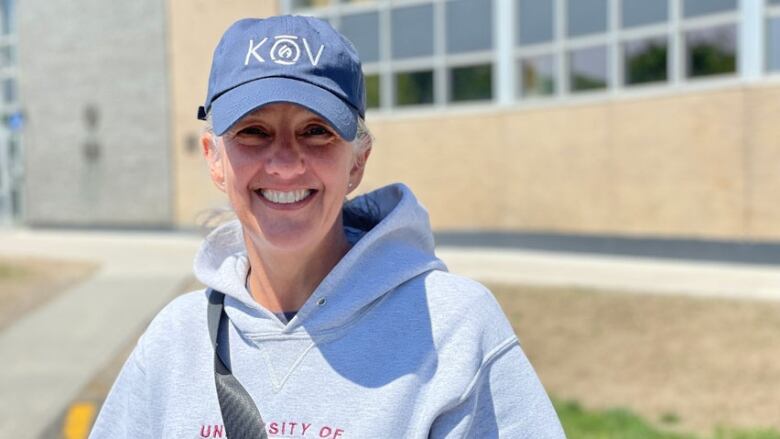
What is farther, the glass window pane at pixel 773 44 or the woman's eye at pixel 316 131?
the glass window pane at pixel 773 44

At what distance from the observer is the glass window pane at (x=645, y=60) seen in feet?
44.9

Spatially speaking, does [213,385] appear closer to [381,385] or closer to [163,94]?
[381,385]

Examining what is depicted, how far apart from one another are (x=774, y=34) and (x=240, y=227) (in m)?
11.4

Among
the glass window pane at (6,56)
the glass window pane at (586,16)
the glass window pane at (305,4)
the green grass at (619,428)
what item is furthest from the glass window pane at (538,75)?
the glass window pane at (6,56)

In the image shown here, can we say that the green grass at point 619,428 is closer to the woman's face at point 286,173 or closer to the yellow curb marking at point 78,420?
the yellow curb marking at point 78,420

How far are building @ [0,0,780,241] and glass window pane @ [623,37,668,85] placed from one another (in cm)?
3

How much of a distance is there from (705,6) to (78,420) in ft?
31.8

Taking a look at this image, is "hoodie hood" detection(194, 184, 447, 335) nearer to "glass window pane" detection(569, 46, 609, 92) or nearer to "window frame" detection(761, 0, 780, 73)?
"window frame" detection(761, 0, 780, 73)

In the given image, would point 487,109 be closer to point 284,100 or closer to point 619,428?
point 619,428

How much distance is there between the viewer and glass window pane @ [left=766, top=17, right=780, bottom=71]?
39.4ft

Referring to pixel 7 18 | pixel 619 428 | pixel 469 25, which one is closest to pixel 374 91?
pixel 469 25

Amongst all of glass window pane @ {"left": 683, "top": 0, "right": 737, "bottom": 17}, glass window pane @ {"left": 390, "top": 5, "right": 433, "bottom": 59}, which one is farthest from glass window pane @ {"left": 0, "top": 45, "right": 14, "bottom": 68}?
glass window pane @ {"left": 683, "top": 0, "right": 737, "bottom": 17}

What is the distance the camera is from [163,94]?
21.1 m

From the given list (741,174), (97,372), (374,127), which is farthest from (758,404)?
(374,127)
